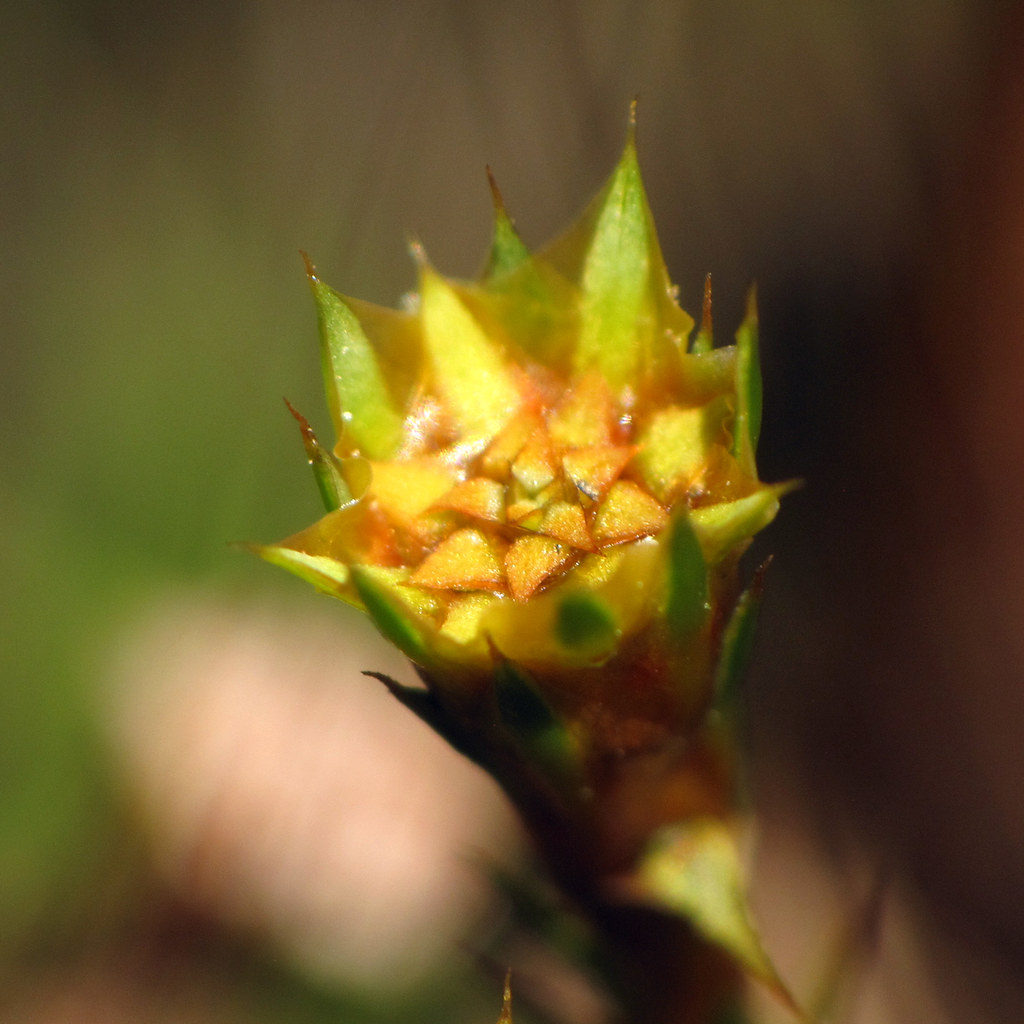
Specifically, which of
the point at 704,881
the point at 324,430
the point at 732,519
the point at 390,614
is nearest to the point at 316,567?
the point at 390,614

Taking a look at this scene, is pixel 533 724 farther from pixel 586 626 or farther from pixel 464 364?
pixel 464 364

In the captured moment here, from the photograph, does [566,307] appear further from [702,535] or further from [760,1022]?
[760,1022]

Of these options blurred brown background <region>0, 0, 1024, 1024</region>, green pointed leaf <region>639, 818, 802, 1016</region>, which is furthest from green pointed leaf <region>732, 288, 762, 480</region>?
blurred brown background <region>0, 0, 1024, 1024</region>

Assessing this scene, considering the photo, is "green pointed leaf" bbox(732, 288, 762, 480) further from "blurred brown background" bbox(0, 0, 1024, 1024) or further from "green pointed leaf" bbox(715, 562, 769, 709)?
"blurred brown background" bbox(0, 0, 1024, 1024)

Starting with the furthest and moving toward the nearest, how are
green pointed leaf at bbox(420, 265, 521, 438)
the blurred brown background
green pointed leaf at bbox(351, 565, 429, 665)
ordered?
the blurred brown background < green pointed leaf at bbox(420, 265, 521, 438) < green pointed leaf at bbox(351, 565, 429, 665)

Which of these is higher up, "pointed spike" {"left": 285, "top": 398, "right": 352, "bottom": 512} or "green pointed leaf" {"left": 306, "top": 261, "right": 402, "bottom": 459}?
"green pointed leaf" {"left": 306, "top": 261, "right": 402, "bottom": 459}

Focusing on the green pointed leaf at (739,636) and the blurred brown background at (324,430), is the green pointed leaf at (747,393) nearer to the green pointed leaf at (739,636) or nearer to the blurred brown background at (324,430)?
the green pointed leaf at (739,636)

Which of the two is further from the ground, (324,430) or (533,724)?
(324,430)
